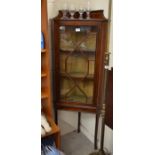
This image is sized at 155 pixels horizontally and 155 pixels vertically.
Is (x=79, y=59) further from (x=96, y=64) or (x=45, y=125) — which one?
(x=45, y=125)

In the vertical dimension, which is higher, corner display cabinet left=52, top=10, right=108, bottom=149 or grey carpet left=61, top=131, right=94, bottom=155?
corner display cabinet left=52, top=10, right=108, bottom=149


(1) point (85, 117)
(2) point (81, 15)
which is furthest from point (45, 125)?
(2) point (81, 15)

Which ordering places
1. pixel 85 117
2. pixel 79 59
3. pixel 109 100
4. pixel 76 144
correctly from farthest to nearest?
pixel 85 117, pixel 76 144, pixel 79 59, pixel 109 100

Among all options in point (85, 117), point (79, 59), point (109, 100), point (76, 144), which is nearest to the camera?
point (109, 100)

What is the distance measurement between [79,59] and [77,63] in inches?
2.1

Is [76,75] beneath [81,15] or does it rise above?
beneath

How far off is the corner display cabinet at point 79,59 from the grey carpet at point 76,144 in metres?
0.30

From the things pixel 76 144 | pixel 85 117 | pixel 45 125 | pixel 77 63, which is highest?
pixel 77 63

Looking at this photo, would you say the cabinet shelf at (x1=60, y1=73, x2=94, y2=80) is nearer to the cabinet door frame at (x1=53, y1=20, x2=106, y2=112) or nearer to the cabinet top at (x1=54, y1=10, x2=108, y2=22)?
the cabinet door frame at (x1=53, y1=20, x2=106, y2=112)

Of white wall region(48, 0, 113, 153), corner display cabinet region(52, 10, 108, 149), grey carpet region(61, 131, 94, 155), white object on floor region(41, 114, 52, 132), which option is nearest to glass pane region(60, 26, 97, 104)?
corner display cabinet region(52, 10, 108, 149)

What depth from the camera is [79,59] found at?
226 centimetres

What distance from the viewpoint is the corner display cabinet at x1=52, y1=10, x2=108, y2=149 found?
205cm
